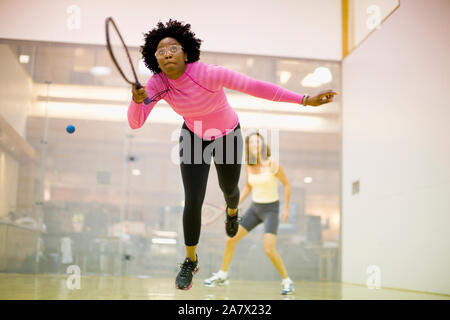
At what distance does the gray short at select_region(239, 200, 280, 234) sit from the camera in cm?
459

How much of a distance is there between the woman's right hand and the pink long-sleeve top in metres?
0.12

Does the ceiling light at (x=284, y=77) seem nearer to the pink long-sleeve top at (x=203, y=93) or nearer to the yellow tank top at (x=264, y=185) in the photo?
the yellow tank top at (x=264, y=185)

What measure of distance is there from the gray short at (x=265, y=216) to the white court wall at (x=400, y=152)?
4.74ft

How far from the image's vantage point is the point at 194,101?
7.84 feet

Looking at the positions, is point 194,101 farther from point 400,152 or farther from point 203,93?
point 400,152

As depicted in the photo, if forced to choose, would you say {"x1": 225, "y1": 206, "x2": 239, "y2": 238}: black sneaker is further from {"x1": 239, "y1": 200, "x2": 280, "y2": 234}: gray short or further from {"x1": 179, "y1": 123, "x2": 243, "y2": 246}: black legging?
{"x1": 239, "y1": 200, "x2": 280, "y2": 234}: gray short

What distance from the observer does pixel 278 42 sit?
678 cm

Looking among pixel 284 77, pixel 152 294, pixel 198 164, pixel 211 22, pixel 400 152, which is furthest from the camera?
pixel 284 77

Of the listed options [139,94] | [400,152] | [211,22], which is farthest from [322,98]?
[211,22]

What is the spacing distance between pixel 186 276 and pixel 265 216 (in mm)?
2149

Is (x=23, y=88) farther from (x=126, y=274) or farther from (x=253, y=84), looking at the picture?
(x=253, y=84)

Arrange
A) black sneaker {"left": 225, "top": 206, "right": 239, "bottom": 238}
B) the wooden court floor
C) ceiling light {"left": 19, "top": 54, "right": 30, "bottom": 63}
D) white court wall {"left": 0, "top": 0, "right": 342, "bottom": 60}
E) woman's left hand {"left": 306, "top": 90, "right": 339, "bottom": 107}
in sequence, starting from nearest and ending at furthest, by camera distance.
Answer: woman's left hand {"left": 306, "top": 90, "right": 339, "bottom": 107}, black sneaker {"left": 225, "top": 206, "right": 239, "bottom": 238}, the wooden court floor, white court wall {"left": 0, "top": 0, "right": 342, "bottom": 60}, ceiling light {"left": 19, "top": 54, "right": 30, "bottom": 63}

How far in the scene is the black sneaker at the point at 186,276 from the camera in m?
2.51

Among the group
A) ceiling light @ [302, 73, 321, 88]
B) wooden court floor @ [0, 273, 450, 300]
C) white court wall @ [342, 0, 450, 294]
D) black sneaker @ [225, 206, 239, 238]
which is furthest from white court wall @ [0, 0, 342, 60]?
black sneaker @ [225, 206, 239, 238]
